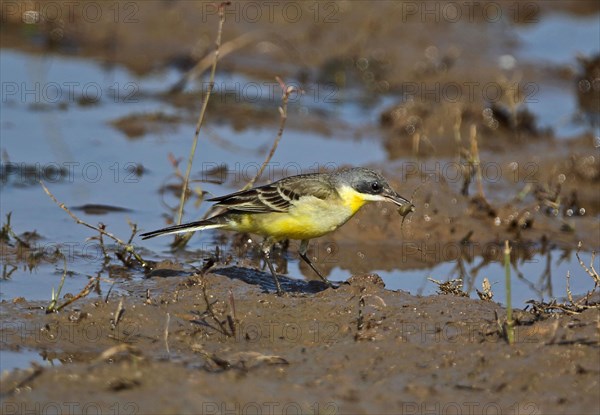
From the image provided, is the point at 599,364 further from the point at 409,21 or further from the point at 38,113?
the point at 409,21

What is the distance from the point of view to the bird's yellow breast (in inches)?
369

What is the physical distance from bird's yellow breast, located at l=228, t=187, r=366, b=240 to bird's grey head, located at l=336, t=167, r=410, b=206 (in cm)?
6

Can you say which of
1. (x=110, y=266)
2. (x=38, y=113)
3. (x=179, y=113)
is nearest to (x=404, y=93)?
(x=179, y=113)

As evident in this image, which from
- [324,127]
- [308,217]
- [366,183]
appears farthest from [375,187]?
[324,127]

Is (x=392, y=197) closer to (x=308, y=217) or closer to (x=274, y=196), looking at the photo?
(x=308, y=217)

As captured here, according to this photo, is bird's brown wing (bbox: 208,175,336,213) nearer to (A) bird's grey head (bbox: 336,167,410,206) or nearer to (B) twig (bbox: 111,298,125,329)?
(A) bird's grey head (bbox: 336,167,410,206)

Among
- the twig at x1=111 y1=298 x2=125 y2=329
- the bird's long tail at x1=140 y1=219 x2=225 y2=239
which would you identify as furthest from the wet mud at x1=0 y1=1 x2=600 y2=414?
the bird's long tail at x1=140 y1=219 x2=225 y2=239

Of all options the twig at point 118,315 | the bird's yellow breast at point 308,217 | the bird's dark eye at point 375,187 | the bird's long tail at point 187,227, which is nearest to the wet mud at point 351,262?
the twig at point 118,315

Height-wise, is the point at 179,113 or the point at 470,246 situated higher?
the point at 179,113

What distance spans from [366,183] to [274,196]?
0.80 metres

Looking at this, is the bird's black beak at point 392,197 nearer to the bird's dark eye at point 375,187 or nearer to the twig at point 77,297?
the bird's dark eye at point 375,187

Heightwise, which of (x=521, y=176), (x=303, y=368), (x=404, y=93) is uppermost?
(x=404, y=93)

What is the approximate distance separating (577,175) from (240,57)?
22.9 ft

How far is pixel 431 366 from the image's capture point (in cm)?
755
